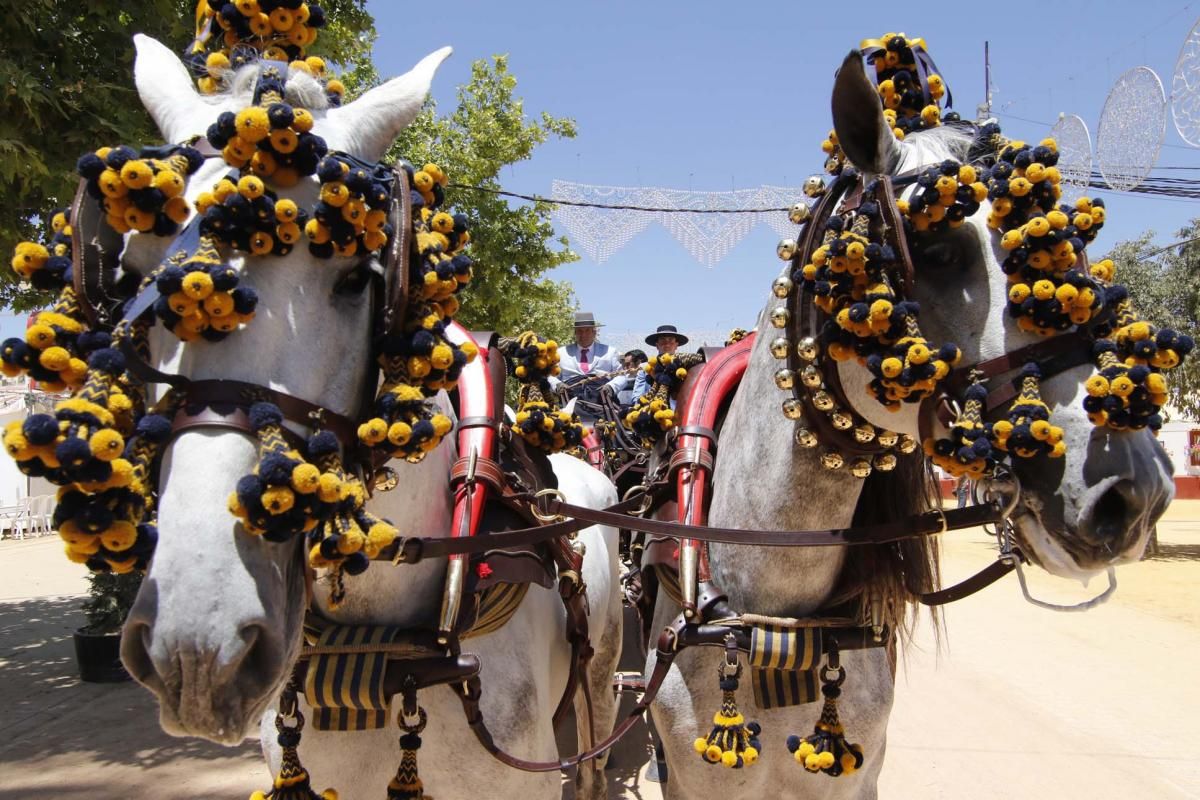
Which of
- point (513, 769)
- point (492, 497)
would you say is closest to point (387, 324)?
point (492, 497)

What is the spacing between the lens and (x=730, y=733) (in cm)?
227

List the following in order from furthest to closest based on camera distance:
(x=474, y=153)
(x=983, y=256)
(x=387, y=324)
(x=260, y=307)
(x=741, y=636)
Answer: (x=474, y=153) < (x=741, y=636) < (x=983, y=256) < (x=387, y=324) < (x=260, y=307)

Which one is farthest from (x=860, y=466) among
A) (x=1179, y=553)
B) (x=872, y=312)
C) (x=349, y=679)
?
(x=1179, y=553)

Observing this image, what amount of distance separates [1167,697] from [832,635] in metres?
5.94

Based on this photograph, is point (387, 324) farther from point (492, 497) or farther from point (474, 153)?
point (474, 153)

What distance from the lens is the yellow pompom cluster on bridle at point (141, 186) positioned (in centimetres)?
152

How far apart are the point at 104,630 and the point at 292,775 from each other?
5903 millimetres

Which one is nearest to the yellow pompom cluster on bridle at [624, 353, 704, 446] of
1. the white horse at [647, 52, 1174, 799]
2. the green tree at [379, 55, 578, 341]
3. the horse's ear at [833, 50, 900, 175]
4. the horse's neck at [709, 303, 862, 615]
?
the white horse at [647, 52, 1174, 799]

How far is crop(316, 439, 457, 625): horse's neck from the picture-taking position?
2.03 meters

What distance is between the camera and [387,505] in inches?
78.7

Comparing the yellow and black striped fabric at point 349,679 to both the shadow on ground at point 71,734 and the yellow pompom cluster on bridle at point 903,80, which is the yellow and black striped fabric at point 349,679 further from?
the shadow on ground at point 71,734

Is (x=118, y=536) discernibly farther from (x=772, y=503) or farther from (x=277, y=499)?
(x=772, y=503)

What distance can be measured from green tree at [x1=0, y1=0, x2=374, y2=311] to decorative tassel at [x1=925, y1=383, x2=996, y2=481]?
4.55 metres

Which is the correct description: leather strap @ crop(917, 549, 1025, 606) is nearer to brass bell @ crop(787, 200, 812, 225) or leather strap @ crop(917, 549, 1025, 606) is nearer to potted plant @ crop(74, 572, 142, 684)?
brass bell @ crop(787, 200, 812, 225)
